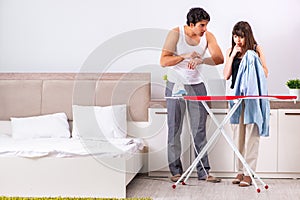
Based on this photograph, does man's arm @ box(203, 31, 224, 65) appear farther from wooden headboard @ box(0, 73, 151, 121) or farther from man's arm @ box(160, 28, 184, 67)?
wooden headboard @ box(0, 73, 151, 121)

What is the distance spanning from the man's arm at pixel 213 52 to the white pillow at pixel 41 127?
132 cm

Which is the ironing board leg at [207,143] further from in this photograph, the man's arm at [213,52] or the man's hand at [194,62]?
the man's arm at [213,52]

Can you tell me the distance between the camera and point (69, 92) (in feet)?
18.4

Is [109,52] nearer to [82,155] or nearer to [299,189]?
[82,155]

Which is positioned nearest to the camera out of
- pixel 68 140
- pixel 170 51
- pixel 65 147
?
pixel 65 147

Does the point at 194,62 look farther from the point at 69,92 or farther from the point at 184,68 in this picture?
the point at 69,92

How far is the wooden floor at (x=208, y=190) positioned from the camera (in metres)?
4.52

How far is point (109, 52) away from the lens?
19.4 ft

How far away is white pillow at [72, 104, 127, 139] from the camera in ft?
17.4

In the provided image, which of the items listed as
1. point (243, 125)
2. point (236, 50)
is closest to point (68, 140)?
point (243, 125)

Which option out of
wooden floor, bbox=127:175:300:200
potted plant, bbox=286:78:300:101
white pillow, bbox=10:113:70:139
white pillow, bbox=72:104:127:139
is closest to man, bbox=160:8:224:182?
wooden floor, bbox=127:175:300:200

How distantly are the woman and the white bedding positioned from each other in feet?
2.69

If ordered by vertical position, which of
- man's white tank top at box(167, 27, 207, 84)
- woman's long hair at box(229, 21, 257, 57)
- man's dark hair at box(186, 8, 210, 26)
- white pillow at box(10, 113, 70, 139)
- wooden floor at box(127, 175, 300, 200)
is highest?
man's dark hair at box(186, 8, 210, 26)

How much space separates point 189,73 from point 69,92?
3.69 ft
